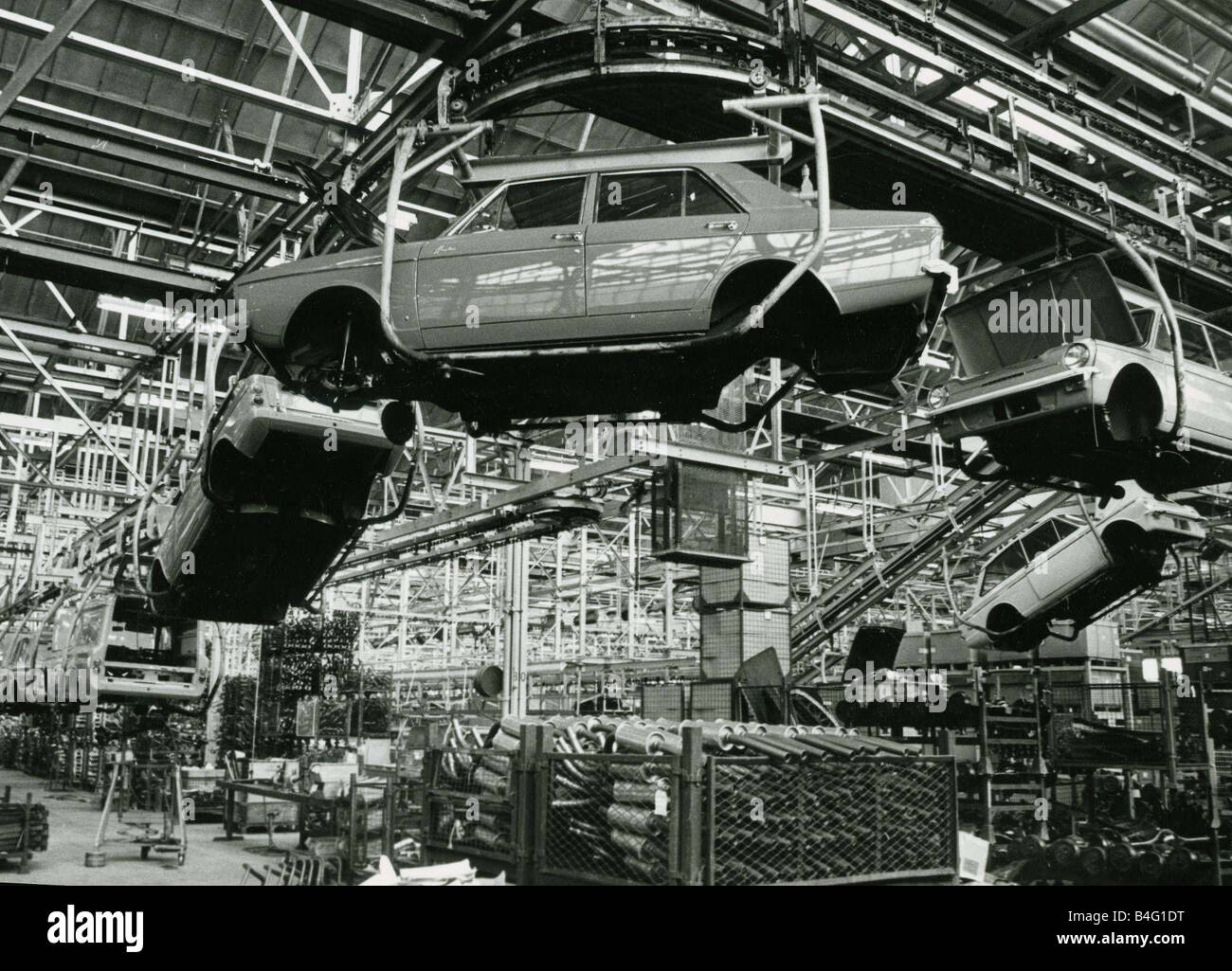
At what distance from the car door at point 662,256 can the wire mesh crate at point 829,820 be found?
2.09m

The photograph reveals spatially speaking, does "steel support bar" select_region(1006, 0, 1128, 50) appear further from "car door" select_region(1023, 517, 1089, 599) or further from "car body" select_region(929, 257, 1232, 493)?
"car door" select_region(1023, 517, 1089, 599)

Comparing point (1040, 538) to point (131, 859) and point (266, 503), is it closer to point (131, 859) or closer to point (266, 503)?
point (266, 503)

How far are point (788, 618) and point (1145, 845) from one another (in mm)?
5634

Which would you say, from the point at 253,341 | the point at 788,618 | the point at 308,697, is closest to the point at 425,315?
the point at 253,341

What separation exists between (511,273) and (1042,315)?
4.27 metres

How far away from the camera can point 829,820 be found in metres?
5.45

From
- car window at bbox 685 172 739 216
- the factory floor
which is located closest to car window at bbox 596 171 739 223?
car window at bbox 685 172 739 216

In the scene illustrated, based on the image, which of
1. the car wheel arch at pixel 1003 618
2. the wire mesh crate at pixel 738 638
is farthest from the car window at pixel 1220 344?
the wire mesh crate at pixel 738 638

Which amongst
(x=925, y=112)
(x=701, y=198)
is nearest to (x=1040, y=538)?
(x=925, y=112)

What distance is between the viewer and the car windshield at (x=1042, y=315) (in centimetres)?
739

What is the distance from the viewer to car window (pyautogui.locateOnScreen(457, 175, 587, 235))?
5227 mm

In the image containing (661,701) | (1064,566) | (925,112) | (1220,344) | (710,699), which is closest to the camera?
(925,112)

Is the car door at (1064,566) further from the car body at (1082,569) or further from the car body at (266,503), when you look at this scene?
the car body at (266,503)

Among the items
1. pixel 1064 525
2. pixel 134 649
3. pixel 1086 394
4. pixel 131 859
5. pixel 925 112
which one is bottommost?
pixel 131 859
